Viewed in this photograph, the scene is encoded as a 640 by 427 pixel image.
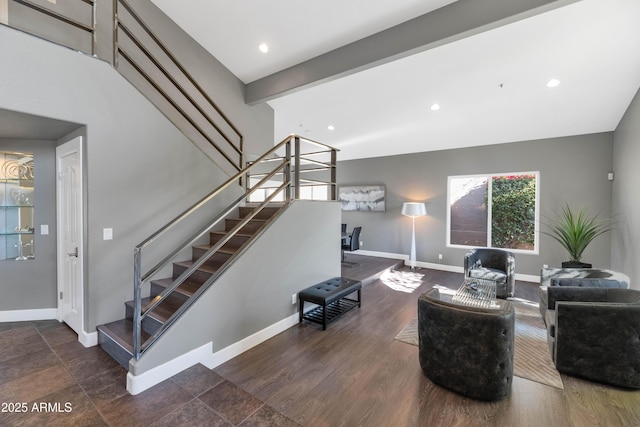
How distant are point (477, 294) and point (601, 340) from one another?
1.46m

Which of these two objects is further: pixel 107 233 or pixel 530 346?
pixel 530 346

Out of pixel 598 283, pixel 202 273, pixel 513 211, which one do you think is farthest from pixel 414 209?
pixel 202 273

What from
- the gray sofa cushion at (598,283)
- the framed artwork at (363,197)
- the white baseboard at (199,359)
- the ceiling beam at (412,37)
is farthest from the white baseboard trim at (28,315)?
the gray sofa cushion at (598,283)

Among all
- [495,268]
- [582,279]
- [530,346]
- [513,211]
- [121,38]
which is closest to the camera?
[530,346]

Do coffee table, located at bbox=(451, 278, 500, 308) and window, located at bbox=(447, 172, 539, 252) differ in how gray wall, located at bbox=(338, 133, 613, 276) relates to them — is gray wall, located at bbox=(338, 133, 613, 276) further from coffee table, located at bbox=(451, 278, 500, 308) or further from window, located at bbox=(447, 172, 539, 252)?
coffee table, located at bbox=(451, 278, 500, 308)

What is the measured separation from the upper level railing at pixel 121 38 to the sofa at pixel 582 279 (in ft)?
15.8

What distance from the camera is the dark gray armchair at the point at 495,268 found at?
446 cm

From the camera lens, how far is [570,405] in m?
2.09

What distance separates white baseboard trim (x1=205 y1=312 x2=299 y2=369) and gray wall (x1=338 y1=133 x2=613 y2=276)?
446 cm

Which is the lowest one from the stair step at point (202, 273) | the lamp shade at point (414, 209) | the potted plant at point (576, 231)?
the stair step at point (202, 273)

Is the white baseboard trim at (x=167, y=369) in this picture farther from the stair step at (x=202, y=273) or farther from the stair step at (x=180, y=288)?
the stair step at (x=202, y=273)

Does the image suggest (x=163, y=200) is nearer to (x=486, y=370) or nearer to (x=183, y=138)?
(x=183, y=138)

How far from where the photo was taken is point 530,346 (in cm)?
298

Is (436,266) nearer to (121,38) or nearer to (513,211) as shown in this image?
(513,211)
